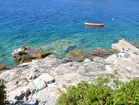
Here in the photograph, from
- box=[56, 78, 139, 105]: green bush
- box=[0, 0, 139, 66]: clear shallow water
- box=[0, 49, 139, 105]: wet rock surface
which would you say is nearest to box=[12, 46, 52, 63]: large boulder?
box=[0, 0, 139, 66]: clear shallow water

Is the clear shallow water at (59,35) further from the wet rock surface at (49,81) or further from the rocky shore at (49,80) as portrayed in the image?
the wet rock surface at (49,81)

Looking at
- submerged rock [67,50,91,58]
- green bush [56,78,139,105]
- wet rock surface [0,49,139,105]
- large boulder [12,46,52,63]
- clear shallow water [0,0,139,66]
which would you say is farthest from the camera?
clear shallow water [0,0,139,66]

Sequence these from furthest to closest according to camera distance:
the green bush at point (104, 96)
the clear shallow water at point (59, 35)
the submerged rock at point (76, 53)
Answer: the clear shallow water at point (59, 35)
the submerged rock at point (76, 53)
the green bush at point (104, 96)

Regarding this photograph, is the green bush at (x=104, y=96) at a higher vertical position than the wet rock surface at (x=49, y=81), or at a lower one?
higher

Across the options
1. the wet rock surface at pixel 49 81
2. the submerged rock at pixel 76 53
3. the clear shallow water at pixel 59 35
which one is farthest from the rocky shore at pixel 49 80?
the clear shallow water at pixel 59 35

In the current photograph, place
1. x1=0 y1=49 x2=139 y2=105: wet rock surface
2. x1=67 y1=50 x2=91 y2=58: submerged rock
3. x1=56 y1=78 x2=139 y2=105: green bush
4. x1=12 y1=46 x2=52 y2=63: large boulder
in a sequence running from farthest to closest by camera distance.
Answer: x1=67 y1=50 x2=91 y2=58: submerged rock → x1=12 y1=46 x2=52 y2=63: large boulder → x1=0 y1=49 x2=139 y2=105: wet rock surface → x1=56 y1=78 x2=139 y2=105: green bush

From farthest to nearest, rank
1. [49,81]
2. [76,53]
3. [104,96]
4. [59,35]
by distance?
[59,35] < [76,53] < [49,81] < [104,96]

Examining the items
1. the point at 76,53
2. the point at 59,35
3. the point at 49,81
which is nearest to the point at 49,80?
the point at 49,81

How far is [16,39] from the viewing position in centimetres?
3412

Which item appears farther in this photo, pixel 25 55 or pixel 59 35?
pixel 59 35

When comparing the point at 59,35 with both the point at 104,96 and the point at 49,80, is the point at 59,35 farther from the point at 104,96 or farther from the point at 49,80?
the point at 104,96

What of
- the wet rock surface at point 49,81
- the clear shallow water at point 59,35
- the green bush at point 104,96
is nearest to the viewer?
the green bush at point 104,96

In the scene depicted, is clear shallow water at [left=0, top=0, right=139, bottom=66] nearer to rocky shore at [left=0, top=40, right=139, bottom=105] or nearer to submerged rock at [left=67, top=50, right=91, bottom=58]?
submerged rock at [left=67, top=50, right=91, bottom=58]

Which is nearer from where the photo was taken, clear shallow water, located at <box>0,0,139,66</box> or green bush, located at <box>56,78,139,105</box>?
green bush, located at <box>56,78,139,105</box>
